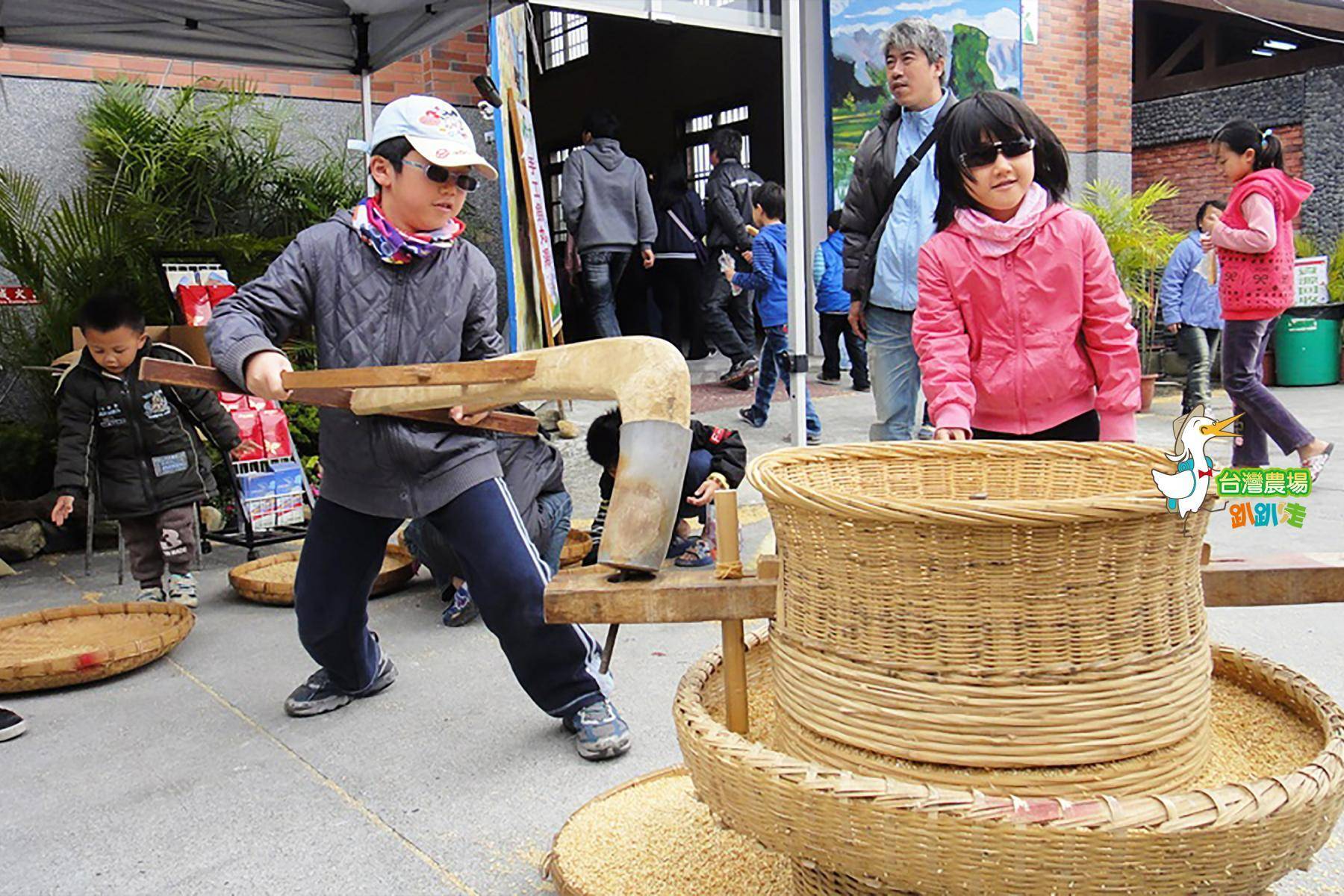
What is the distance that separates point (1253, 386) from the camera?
5770 millimetres

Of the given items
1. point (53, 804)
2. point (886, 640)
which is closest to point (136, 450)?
point (53, 804)

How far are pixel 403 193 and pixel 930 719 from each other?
205 centimetres

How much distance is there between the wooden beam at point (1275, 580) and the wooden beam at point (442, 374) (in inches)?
43.4

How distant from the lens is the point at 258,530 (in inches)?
222

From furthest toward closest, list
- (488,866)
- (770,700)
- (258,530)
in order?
(258,530) < (488,866) < (770,700)

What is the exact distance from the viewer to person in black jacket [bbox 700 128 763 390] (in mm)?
10211

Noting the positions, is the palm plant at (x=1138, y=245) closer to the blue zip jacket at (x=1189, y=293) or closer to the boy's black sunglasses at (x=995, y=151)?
the blue zip jacket at (x=1189, y=293)

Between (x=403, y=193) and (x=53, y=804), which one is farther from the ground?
(x=403, y=193)

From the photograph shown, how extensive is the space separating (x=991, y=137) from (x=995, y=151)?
40 millimetres

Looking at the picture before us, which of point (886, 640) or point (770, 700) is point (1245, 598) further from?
point (770, 700)

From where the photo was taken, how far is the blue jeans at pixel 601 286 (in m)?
9.02

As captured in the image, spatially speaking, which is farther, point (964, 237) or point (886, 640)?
point (964, 237)

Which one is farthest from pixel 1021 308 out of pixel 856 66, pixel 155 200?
pixel 856 66

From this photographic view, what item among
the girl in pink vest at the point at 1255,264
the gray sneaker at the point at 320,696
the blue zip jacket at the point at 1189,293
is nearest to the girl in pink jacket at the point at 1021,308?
the gray sneaker at the point at 320,696
